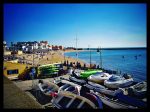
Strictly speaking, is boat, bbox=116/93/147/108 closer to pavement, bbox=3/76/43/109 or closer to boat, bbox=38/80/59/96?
boat, bbox=38/80/59/96

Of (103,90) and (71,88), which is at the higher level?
(71,88)

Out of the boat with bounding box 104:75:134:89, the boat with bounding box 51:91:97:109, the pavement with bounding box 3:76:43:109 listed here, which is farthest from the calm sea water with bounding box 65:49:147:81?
the pavement with bounding box 3:76:43:109

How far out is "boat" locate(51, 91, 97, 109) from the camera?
6.34 meters

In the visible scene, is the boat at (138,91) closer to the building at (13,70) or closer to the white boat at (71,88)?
the white boat at (71,88)

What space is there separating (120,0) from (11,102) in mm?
5633

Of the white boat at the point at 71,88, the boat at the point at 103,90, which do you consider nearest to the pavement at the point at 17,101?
the white boat at the point at 71,88

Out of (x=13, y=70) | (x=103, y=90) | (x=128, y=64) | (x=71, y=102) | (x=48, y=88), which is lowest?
(x=128, y=64)

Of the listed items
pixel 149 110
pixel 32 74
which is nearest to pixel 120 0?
pixel 149 110

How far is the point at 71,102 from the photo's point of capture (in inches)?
262

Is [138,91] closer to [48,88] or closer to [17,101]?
[48,88]

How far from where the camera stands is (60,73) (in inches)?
703

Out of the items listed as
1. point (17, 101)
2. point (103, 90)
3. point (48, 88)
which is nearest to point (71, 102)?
point (17, 101)

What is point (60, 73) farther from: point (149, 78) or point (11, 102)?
point (149, 78)

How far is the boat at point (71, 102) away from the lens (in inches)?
250
